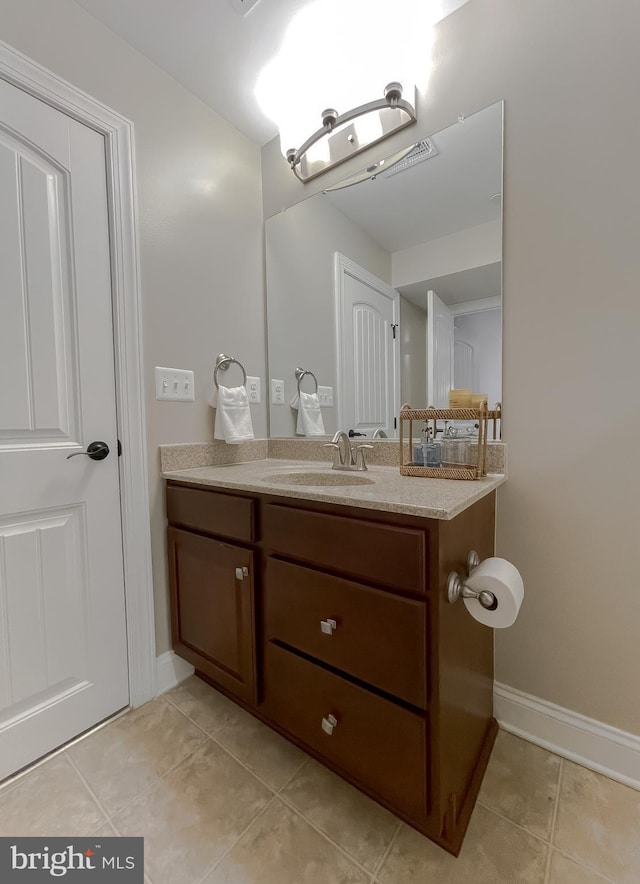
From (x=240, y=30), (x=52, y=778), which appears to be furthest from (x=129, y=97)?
(x=52, y=778)

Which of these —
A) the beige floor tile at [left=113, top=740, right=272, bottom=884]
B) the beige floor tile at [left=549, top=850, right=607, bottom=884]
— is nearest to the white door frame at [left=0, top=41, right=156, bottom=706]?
the beige floor tile at [left=113, top=740, right=272, bottom=884]

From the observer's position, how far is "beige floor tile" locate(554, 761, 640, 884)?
82 cm

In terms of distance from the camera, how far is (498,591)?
0.82 metres

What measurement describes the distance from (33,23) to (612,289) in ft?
5.75

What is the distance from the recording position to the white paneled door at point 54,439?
1036mm

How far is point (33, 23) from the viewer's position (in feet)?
3.44

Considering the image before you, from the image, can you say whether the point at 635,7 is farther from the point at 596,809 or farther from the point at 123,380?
the point at 596,809

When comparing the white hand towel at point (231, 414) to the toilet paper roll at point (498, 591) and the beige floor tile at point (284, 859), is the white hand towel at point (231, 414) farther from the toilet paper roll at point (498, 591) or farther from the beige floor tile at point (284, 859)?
the beige floor tile at point (284, 859)

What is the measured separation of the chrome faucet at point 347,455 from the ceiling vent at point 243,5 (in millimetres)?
1352

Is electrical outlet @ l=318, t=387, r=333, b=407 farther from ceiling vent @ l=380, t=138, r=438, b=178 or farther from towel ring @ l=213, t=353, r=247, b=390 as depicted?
ceiling vent @ l=380, t=138, r=438, b=178

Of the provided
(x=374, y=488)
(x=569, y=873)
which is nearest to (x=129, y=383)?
(x=374, y=488)

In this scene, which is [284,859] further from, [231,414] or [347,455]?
[231,414]

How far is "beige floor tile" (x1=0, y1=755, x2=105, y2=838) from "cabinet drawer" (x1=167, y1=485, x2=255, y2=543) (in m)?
0.73

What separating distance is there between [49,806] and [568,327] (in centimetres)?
187
